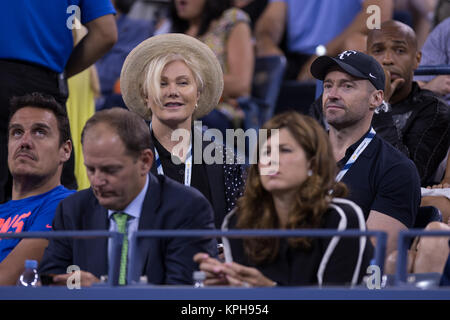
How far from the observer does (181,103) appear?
4.25 meters

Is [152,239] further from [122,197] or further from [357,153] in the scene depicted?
[357,153]

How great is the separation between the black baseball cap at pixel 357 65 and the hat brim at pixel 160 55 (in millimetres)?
465

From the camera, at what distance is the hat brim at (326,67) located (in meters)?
4.26

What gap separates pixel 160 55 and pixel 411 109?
4.82 feet

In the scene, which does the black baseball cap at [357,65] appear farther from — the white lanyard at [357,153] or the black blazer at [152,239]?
the black blazer at [152,239]

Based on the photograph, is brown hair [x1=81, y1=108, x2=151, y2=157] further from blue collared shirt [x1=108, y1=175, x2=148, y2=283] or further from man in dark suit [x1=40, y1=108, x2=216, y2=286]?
blue collared shirt [x1=108, y1=175, x2=148, y2=283]

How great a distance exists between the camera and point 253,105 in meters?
6.78

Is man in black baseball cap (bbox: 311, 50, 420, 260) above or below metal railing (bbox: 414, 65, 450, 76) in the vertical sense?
below

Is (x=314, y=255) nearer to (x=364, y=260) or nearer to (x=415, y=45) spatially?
(x=364, y=260)

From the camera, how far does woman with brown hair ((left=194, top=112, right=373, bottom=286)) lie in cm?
302

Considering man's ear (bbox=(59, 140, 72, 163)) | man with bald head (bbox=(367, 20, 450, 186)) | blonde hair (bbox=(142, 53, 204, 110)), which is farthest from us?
man with bald head (bbox=(367, 20, 450, 186))

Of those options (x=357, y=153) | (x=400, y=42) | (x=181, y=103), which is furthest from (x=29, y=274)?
(x=400, y=42)

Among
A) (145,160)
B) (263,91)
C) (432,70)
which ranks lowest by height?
(145,160)

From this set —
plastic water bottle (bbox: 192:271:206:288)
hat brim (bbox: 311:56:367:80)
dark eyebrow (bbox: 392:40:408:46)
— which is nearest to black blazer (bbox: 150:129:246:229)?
hat brim (bbox: 311:56:367:80)
